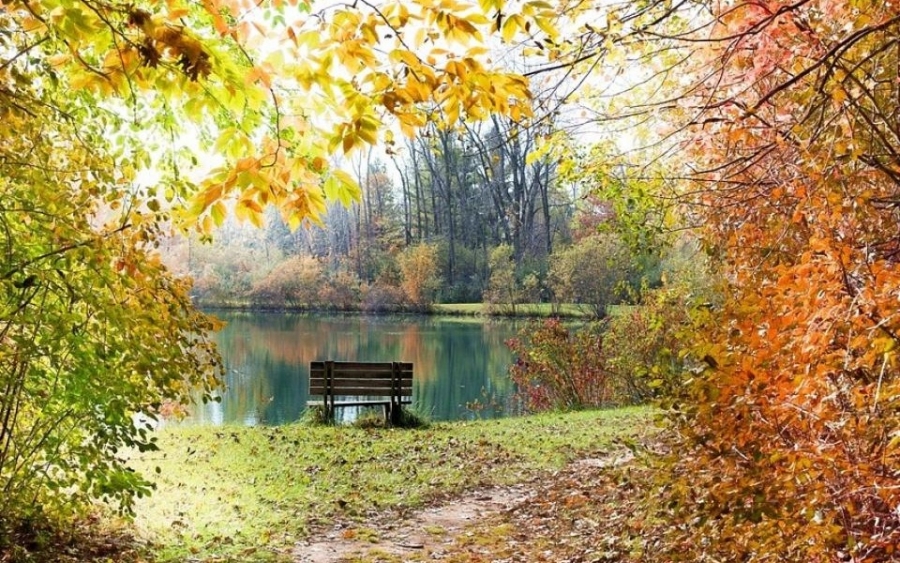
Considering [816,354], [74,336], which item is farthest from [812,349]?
[74,336]

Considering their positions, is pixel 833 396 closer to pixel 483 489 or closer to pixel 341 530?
pixel 341 530

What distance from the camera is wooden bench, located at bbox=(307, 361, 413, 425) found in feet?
38.4

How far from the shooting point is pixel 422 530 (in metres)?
5.86

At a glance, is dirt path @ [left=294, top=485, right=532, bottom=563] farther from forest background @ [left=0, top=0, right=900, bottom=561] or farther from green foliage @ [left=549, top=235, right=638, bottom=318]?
green foliage @ [left=549, top=235, right=638, bottom=318]

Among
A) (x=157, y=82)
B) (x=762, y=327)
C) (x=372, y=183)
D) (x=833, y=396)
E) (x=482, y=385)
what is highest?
(x=372, y=183)

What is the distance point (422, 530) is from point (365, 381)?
599cm

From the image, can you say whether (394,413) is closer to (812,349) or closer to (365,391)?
(365,391)

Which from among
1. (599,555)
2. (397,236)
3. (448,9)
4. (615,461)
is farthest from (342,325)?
(448,9)

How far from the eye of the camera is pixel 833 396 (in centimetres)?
247

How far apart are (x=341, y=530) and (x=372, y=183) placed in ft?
165

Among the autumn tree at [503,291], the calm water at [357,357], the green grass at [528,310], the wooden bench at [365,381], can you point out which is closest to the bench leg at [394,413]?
the wooden bench at [365,381]

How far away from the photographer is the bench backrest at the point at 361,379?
11.7 meters

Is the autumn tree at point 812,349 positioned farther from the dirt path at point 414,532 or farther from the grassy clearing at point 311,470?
the grassy clearing at point 311,470

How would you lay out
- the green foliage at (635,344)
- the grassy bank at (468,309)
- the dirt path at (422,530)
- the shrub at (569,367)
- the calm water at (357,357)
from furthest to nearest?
1. the grassy bank at (468,309)
2. the calm water at (357,357)
3. the shrub at (569,367)
4. the green foliage at (635,344)
5. the dirt path at (422,530)
